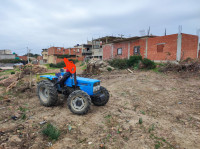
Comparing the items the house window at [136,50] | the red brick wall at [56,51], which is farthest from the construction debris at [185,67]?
the red brick wall at [56,51]

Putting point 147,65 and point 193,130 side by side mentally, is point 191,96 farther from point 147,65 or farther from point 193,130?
point 147,65

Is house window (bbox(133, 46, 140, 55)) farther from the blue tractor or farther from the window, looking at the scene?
the blue tractor

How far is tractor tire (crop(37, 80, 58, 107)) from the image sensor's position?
4765 mm

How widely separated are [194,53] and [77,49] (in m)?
37.5

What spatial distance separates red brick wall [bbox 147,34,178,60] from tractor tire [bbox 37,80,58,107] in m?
14.1

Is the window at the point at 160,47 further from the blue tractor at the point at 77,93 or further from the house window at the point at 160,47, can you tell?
the blue tractor at the point at 77,93

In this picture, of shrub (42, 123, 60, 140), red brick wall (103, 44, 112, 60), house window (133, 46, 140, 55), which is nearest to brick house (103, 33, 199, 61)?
house window (133, 46, 140, 55)

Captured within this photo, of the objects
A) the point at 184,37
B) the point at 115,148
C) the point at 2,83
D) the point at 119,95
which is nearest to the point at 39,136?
the point at 115,148

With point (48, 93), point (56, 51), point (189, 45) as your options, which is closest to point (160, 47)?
point (189, 45)

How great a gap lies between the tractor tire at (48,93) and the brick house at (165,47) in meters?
12.8

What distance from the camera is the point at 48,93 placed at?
4863mm

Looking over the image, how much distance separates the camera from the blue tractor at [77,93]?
13.9 feet

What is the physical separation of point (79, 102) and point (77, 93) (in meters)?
0.33

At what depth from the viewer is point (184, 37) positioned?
580 inches
